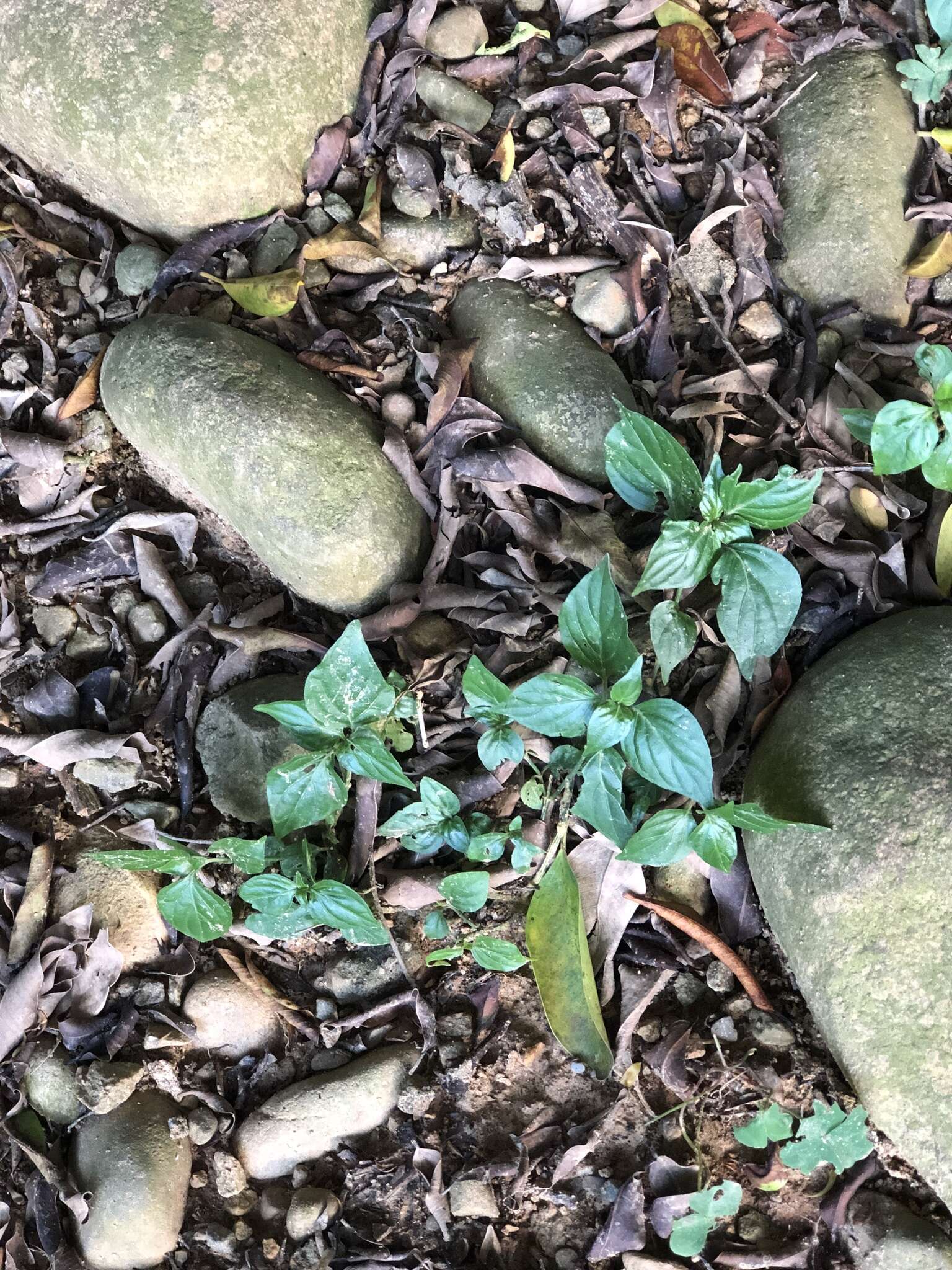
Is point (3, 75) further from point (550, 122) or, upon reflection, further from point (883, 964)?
point (883, 964)

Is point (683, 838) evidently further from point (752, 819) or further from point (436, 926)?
point (436, 926)

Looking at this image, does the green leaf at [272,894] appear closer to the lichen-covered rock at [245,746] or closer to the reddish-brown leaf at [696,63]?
the lichen-covered rock at [245,746]

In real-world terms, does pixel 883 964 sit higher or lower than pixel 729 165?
lower

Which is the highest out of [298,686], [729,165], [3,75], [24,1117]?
[3,75]

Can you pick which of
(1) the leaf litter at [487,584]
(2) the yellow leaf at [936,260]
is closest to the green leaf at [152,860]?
(1) the leaf litter at [487,584]

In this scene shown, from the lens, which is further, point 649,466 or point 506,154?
point 506,154

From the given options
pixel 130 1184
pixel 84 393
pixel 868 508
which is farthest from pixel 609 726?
pixel 84 393

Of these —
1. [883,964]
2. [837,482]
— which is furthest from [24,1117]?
[837,482]

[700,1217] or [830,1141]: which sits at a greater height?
[830,1141]

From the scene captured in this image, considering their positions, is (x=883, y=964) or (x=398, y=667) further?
(x=398, y=667)
